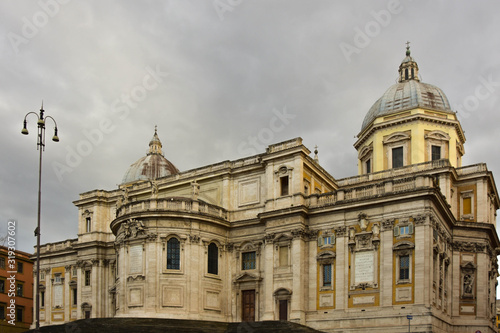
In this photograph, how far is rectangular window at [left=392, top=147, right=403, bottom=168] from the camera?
49688 mm

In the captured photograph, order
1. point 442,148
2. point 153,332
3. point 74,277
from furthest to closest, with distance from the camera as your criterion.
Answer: point 74,277 < point 442,148 < point 153,332

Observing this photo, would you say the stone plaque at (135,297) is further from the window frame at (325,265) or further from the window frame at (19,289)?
the window frame at (19,289)

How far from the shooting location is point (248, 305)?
4400cm

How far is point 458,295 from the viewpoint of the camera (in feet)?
141

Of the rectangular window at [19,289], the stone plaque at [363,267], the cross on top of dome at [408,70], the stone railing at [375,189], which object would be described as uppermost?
the cross on top of dome at [408,70]

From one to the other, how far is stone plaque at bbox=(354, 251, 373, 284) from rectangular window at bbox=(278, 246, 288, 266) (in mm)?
5557

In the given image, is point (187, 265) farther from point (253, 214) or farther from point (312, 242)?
point (312, 242)

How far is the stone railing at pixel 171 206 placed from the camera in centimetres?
4356

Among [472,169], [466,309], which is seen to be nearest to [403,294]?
[466,309]

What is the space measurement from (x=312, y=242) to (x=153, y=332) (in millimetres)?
13400

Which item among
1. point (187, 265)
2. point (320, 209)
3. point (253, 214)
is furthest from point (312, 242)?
point (187, 265)

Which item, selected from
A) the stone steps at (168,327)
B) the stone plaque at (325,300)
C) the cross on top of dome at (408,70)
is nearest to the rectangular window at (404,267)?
the stone plaque at (325,300)

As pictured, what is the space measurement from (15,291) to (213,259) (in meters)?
32.8

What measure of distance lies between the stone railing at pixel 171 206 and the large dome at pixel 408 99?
60.9 ft
